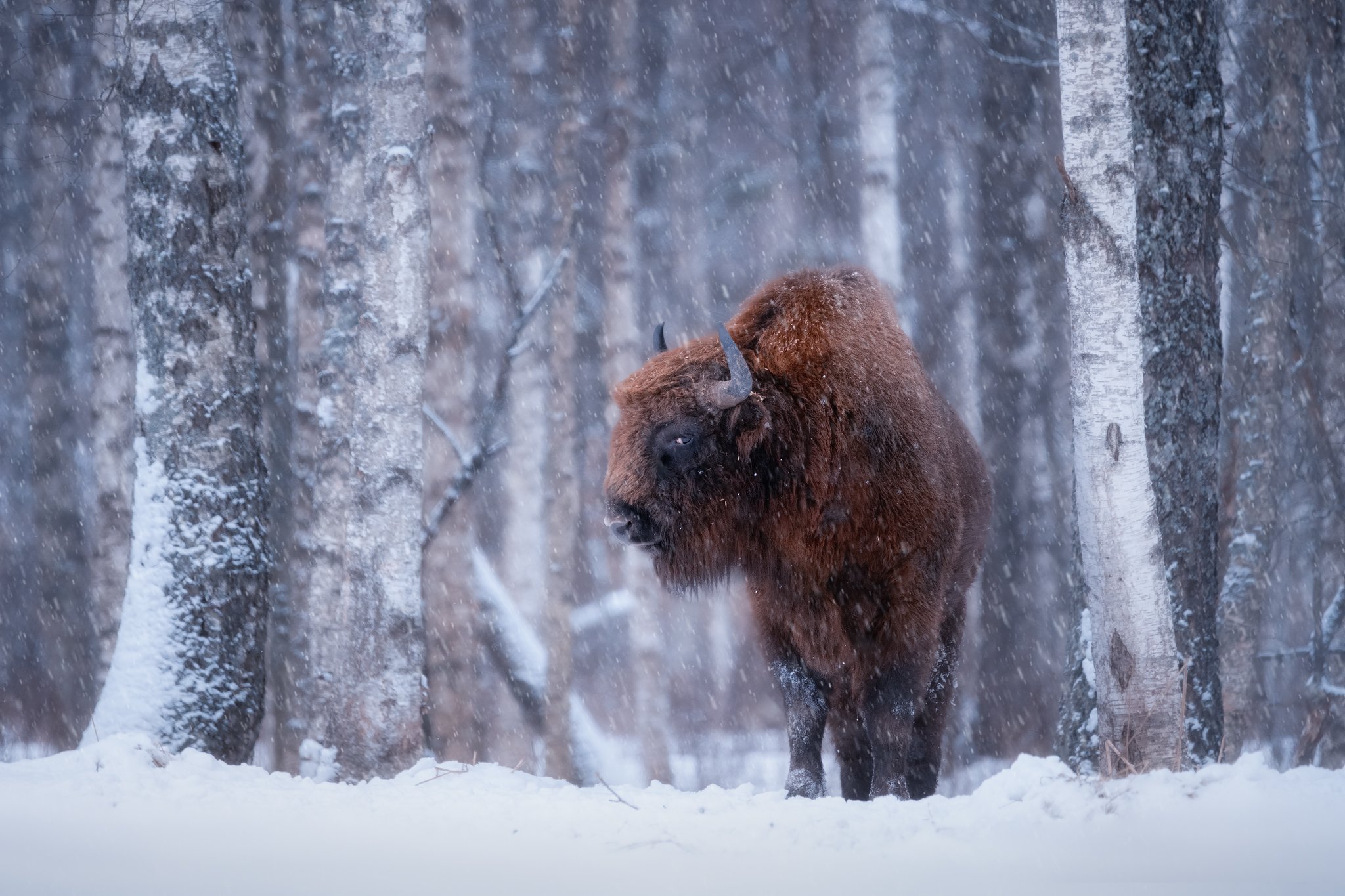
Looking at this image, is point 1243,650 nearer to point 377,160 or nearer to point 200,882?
point 377,160

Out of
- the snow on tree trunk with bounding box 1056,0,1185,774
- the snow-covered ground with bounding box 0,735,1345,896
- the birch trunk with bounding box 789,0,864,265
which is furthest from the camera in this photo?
the birch trunk with bounding box 789,0,864,265

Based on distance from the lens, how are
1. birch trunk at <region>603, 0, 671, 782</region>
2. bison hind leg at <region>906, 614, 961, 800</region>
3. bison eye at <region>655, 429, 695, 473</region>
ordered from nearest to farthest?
bison eye at <region>655, 429, 695, 473</region>
bison hind leg at <region>906, 614, 961, 800</region>
birch trunk at <region>603, 0, 671, 782</region>

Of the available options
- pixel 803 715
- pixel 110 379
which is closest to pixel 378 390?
pixel 803 715

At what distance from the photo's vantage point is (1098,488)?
14.1ft

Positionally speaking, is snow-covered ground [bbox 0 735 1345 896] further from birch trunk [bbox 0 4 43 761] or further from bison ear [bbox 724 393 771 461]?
birch trunk [bbox 0 4 43 761]

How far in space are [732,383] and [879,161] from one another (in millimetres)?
6123

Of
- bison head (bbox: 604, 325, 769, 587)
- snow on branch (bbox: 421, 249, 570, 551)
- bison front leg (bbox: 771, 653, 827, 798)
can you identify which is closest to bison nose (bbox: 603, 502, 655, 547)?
bison head (bbox: 604, 325, 769, 587)

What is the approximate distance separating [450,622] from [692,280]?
9620mm

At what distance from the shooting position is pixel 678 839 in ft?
11.5

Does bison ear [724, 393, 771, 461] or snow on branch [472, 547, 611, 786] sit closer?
bison ear [724, 393, 771, 461]

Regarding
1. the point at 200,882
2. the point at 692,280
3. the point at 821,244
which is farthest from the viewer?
the point at 692,280

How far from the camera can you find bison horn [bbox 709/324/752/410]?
4.57 metres

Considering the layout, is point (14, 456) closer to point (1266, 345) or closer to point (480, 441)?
point (480, 441)

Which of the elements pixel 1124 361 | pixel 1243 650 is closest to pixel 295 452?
pixel 1124 361
